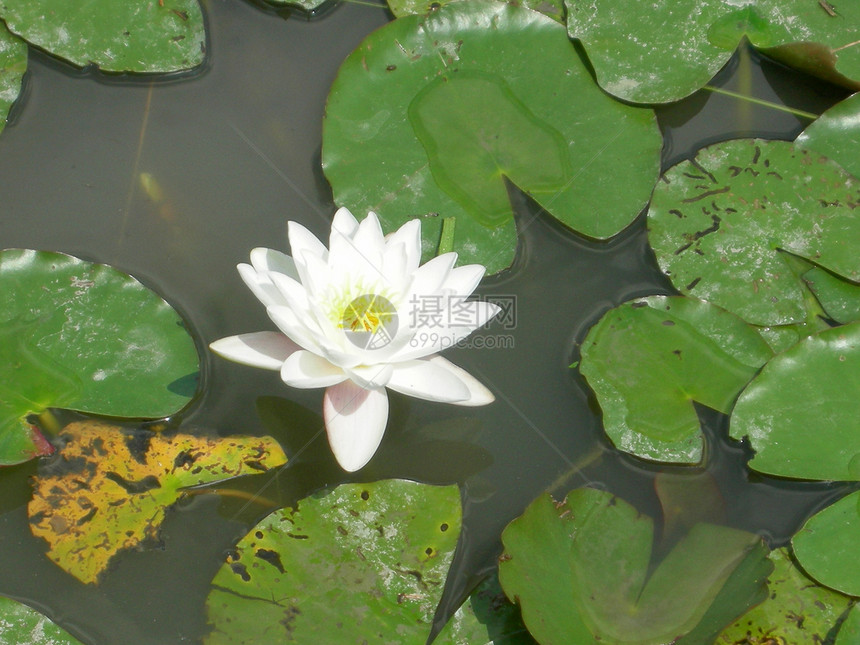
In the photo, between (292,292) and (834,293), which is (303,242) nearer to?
(292,292)

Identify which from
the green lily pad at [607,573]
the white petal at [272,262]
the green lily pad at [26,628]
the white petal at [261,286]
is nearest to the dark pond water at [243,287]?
the green lily pad at [26,628]

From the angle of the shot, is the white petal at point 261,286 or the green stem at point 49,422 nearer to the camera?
the white petal at point 261,286

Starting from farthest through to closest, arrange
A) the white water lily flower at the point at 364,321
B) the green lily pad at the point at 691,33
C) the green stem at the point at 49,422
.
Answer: the green lily pad at the point at 691,33, the green stem at the point at 49,422, the white water lily flower at the point at 364,321

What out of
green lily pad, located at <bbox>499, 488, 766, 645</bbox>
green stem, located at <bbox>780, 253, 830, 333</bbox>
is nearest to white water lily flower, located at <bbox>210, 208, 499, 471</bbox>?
green lily pad, located at <bbox>499, 488, 766, 645</bbox>

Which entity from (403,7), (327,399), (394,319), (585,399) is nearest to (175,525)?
(327,399)

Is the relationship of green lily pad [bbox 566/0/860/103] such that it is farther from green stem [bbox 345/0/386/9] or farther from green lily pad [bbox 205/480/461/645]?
green lily pad [bbox 205/480/461/645]

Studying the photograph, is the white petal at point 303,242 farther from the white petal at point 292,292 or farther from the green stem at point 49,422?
the green stem at point 49,422
